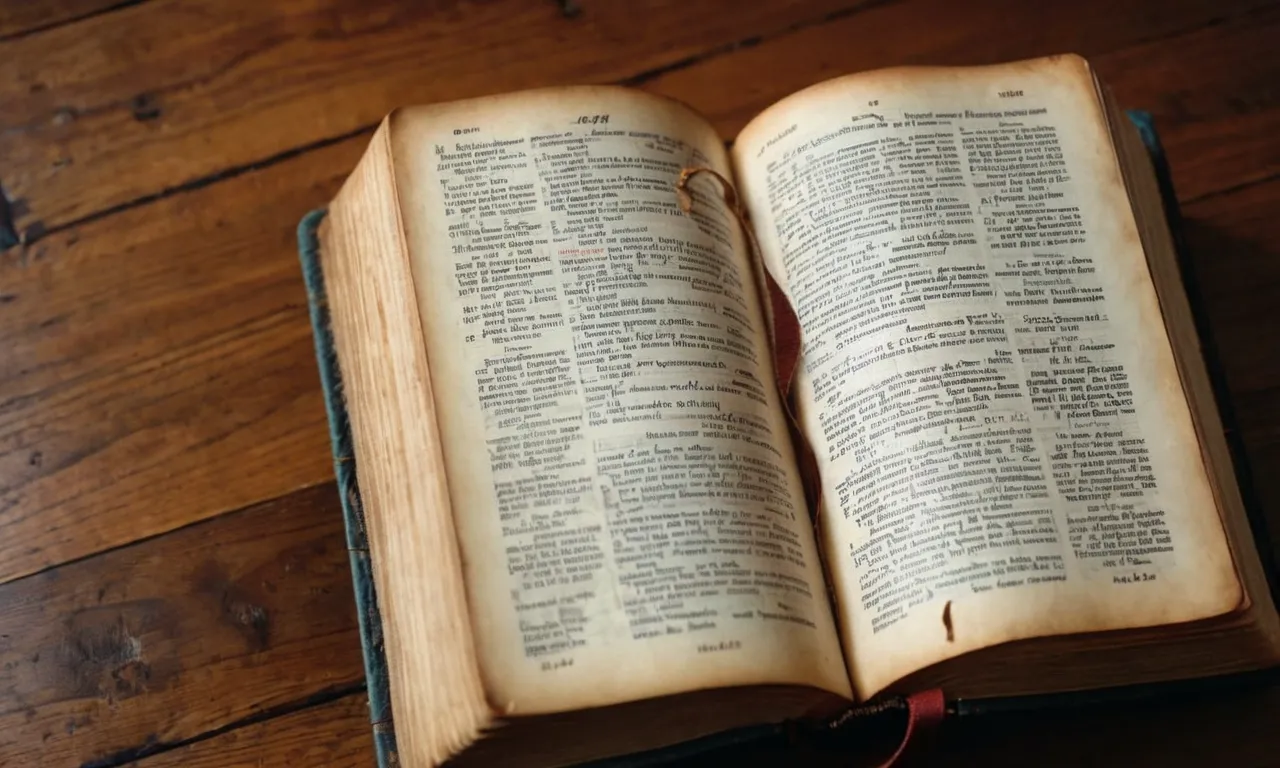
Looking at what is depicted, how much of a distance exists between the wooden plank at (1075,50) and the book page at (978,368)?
16 cm

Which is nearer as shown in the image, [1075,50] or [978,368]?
[978,368]

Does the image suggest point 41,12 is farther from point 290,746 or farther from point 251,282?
point 290,746

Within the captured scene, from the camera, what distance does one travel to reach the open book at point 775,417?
0.63 metres

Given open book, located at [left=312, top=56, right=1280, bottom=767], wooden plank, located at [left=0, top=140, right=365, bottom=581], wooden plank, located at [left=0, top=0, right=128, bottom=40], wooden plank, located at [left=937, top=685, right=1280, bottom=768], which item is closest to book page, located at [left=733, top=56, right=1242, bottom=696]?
open book, located at [left=312, top=56, right=1280, bottom=767]

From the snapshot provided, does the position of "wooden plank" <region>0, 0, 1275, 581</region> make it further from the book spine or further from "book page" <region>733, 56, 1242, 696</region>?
"book page" <region>733, 56, 1242, 696</region>

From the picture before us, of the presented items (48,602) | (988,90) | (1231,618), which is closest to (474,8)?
(988,90)

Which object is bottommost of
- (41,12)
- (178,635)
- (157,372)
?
(178,635)

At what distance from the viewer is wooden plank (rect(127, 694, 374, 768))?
737 mm

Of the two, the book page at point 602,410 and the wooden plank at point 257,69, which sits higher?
the wooden plank at point 257,69

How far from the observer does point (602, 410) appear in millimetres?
666

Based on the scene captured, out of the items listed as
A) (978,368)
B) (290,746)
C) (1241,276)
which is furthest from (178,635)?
(1241,276)

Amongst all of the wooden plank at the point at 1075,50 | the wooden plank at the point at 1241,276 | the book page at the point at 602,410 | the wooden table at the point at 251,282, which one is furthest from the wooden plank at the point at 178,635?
the wooden plank at the point at 1241,276

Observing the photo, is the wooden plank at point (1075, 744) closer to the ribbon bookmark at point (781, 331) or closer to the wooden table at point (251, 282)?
the wooden table at point (251, 282)

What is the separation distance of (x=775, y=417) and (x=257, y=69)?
0.46 meters
